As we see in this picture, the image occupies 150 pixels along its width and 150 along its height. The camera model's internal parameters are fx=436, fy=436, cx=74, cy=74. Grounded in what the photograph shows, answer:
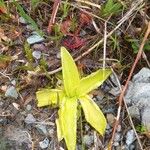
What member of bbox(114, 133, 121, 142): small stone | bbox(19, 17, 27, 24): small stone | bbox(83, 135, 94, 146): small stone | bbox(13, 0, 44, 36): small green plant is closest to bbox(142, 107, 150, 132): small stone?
bbox(114, 133, 121, 142): small stone

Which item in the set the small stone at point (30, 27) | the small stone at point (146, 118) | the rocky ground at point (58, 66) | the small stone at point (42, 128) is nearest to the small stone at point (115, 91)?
the rocky ground at point (58, 66)

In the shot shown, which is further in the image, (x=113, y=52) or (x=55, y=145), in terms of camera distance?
(x=113, y=52)

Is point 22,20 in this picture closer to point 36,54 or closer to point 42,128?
point 36,54

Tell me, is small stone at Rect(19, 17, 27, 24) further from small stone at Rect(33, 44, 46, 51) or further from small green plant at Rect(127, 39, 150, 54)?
small green plant at Rect(127, 39, 150, 54)

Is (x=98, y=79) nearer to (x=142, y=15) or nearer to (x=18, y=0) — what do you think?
(x=142, y=15)

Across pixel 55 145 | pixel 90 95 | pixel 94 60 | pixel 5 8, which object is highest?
pixel 5 8

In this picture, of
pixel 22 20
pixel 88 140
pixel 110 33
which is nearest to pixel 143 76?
pixel 110 33

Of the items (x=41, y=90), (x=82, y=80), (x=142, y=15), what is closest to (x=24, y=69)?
(x=41, y=90)

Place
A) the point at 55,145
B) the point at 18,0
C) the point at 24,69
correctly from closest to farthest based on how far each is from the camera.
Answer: the point at 55,145
the point at 24,69
the point at 18,0
